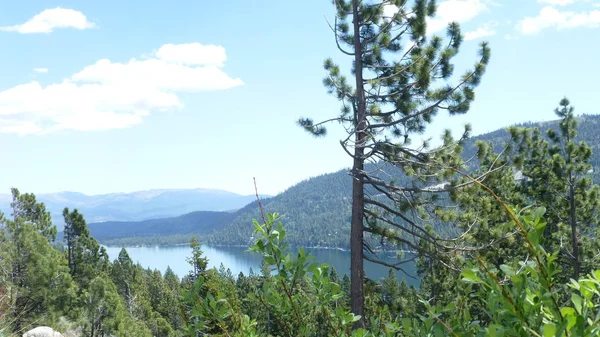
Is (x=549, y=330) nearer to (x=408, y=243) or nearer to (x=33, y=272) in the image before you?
(x=408, y=243)

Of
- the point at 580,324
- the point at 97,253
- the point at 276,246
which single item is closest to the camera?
the point at 580,324

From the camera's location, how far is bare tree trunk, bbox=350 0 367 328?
30.6 ft

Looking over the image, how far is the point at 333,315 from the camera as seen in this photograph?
2.43 metres

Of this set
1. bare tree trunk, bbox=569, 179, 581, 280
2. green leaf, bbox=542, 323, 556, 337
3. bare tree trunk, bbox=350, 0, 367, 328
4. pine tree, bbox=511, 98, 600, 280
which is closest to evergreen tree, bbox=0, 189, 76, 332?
bare tree trunk, bbox=350, 0, 367, 328

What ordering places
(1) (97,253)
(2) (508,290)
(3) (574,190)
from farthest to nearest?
(1) (97,253)
(3) (574,190)
(2) (508,290)

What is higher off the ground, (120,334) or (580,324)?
(580,324)

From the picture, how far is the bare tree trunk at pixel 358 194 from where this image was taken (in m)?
9.32

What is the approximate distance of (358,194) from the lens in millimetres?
9867

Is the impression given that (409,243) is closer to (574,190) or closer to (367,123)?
(367,123)

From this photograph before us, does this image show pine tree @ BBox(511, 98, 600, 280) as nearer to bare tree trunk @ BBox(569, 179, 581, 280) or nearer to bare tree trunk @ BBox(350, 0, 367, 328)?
bare tree trunk @ BBox(569, 179, 581, 280)

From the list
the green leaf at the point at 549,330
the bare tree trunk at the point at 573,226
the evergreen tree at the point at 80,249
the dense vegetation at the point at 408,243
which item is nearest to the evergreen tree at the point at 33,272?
the dense vegetation at the point at 408,243

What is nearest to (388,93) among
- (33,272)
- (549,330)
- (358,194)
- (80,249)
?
(358,194)

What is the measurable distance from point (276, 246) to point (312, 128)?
7.91m

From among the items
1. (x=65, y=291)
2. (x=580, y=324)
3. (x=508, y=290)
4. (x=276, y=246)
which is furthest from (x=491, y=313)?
(x=65, y=291)
